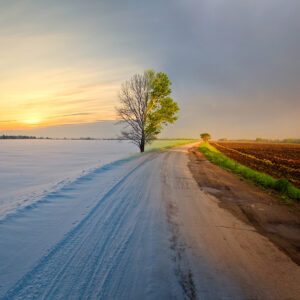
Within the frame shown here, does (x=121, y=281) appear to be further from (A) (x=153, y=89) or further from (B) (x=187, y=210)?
(A) (x=153, y=89)

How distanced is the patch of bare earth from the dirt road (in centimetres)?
33

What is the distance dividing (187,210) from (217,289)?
273cm

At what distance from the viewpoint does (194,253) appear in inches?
121

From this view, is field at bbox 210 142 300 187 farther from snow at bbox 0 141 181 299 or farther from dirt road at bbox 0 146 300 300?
snow at bbox 0 141 181 299

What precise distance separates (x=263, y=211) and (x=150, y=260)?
4302mm

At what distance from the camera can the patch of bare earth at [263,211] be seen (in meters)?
3.78

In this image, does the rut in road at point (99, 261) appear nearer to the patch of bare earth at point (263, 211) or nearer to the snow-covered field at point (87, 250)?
the snow-covered field at point (87, 250)

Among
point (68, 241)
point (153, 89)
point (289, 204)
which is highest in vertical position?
point (153, 89)

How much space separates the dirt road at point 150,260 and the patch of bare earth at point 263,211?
33cm

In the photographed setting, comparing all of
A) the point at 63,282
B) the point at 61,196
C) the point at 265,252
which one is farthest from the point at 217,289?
the point at 61,196

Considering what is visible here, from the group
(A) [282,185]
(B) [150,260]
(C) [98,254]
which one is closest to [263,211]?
(A) [282,185]

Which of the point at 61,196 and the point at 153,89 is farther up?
the point at 153,89

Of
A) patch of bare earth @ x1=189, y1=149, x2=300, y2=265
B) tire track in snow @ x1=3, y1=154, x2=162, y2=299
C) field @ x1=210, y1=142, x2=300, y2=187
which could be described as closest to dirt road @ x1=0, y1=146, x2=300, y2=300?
tire track in snow @ x1=3, y1=154, x2=162, y2=299

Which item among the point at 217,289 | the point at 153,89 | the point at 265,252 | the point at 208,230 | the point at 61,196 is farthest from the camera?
the point at 153,89
